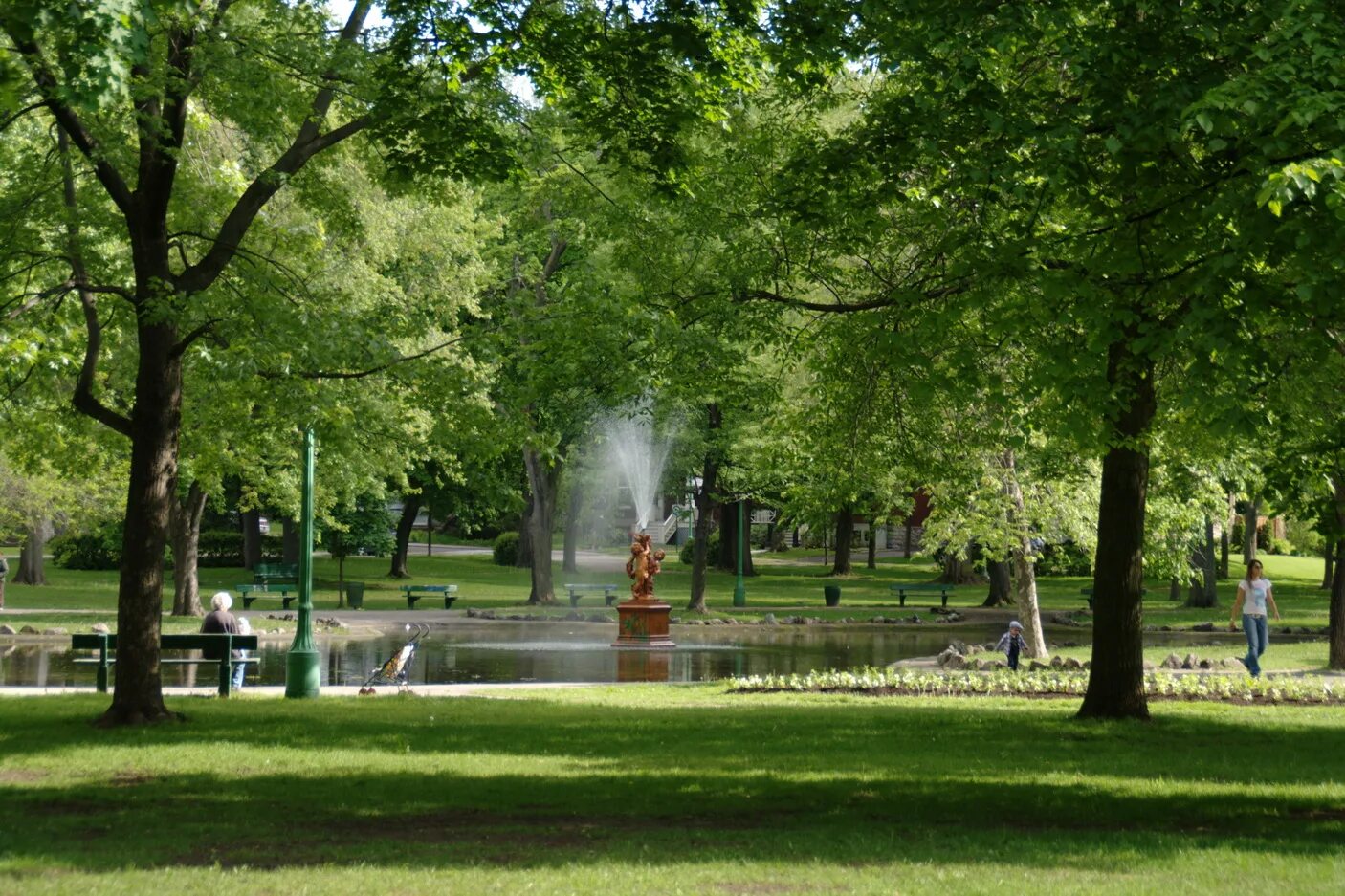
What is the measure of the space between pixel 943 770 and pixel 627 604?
1795 cm

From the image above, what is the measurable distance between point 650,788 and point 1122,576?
574 centimetres

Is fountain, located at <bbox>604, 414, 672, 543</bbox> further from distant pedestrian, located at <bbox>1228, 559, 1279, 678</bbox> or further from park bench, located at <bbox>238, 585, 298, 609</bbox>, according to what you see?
distant pedestrian, located at <bbox>1228, 559, 1279, 678</bbox>

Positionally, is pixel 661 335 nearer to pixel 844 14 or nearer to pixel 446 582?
pixel 844 14

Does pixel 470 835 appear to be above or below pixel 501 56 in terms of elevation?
below

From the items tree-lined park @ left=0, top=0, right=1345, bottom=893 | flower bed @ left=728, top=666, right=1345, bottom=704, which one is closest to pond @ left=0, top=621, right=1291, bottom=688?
tree-lined park @ left=0, top=0, right=1345, bottom=893

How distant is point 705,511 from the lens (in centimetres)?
3953

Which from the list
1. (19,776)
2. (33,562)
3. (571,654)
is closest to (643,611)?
(571,654)

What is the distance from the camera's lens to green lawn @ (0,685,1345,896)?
725 cm

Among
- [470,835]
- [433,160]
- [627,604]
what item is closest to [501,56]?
[433,160]

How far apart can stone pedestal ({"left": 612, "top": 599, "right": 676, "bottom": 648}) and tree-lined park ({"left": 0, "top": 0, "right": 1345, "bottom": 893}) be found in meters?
8.30

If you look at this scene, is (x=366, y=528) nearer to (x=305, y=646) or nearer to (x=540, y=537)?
(x=540, y=537)

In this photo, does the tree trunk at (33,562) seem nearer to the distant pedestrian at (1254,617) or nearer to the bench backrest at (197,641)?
the bench backrest at (197,641)

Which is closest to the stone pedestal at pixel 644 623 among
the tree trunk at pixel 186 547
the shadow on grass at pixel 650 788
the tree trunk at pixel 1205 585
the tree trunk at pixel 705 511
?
the tree trunk at pixel 705 511

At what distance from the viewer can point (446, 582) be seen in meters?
52.2
